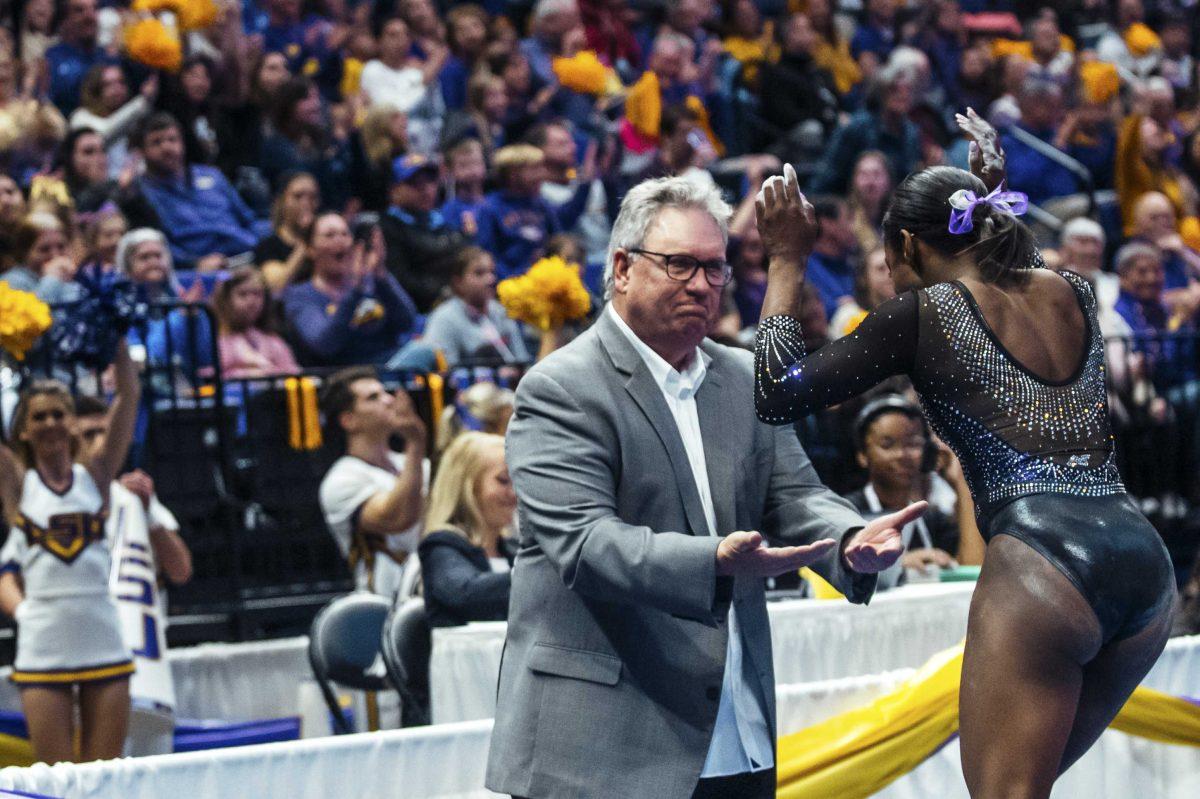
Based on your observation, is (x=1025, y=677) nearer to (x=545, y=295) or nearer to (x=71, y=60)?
(x=545, y=295)

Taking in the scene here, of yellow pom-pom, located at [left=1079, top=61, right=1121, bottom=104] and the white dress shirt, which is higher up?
yellow pom-pom, located at [left=1079, top=61, right=1121, bottom=104]

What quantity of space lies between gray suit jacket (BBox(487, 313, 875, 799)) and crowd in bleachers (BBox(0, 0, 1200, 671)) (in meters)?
2.35

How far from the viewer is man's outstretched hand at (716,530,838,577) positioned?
9.34 ft

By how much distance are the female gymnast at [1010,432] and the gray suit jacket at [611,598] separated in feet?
0.79

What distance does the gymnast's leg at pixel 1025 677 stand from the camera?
301cm

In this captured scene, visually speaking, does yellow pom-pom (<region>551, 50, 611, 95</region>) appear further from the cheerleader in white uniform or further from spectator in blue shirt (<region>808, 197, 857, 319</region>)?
the cheerleader in white uniform

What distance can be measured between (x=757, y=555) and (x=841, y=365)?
447 mm

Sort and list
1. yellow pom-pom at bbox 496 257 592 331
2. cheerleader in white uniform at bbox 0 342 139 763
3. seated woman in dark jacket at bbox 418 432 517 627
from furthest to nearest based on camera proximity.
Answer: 1. yellow pom-pom at bbox 496 257 592 331
2. cheerleader in white uniform at bbox 0 342 139 763
3. seated woman in dark jacket at bbox 418 432 517 627

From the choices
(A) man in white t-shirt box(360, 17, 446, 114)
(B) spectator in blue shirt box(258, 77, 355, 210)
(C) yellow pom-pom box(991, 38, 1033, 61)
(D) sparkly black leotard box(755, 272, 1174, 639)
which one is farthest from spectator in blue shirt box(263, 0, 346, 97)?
(D) sparkly black leotard box(755, 272, 1174, 639)

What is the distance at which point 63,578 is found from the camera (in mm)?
6230

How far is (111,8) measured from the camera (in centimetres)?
1089

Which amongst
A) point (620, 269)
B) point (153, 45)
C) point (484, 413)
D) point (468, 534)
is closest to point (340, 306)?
point (484, 413)

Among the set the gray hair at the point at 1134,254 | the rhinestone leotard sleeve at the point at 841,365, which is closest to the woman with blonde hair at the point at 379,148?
the gray hair at the point at 1134,254

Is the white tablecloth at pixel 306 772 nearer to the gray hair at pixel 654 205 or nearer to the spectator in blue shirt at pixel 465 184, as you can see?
the gray hair at pixel 654 205
